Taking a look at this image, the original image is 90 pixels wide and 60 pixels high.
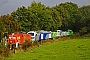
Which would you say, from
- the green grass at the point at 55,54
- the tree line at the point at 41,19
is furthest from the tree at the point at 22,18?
the green grass at the point at 55,54

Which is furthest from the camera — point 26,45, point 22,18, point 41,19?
point 41,19

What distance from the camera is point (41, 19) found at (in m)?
65.6

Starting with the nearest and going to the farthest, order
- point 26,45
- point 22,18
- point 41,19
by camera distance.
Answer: point 26,45 → point 22,18 → point 41,19

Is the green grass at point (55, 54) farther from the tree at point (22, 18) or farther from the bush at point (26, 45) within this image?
the tree at point (22, 18)

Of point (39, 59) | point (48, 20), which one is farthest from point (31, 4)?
point (39, 59)

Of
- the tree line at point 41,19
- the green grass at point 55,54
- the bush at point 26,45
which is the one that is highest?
the tree line at point 41,19

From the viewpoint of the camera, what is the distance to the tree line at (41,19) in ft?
166

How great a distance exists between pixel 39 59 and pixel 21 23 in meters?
36.5

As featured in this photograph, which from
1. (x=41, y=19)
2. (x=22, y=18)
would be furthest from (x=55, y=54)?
(x=41, y=19)

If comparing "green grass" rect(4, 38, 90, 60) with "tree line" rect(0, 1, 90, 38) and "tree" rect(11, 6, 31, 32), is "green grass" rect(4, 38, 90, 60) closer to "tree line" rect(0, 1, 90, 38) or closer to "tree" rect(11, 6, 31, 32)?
"tree line" rect(0, 1, 90, 38)

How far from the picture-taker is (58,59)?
853 inches

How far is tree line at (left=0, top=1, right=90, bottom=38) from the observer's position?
50.4 meters

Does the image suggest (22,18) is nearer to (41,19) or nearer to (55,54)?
(41,19)

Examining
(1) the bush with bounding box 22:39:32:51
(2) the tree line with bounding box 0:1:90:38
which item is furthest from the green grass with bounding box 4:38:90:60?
(2) the tree line with bounding box 0:1:90:38
